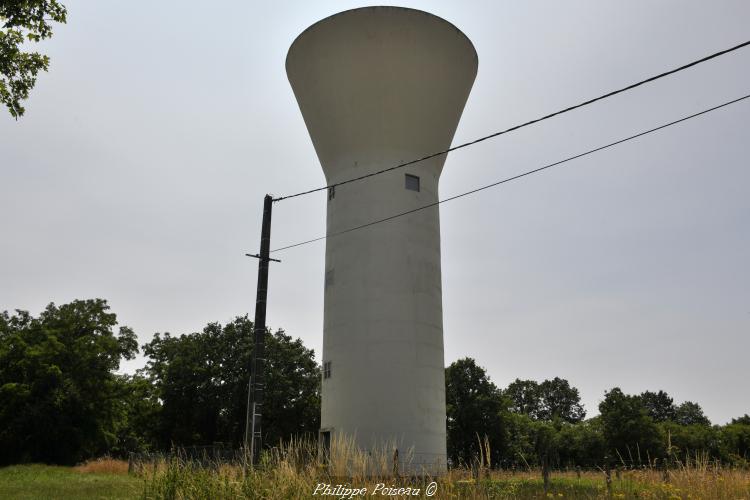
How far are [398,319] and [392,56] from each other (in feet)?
23.1

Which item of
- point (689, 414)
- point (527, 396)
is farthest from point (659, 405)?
point (527, 396)

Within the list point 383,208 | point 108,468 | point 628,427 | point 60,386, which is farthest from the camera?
point 628,427

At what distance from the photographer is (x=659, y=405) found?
294 ft

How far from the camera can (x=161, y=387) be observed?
126 feet

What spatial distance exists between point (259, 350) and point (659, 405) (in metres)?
91.2

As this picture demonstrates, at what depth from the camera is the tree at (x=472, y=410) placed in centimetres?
4234

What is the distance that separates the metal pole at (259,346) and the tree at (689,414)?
286 feet

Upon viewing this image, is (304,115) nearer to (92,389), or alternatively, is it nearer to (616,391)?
(92,389)

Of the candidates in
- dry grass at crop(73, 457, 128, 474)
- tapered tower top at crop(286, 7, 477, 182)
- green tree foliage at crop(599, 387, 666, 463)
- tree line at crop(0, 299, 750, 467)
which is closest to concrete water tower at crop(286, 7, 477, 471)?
tapered tower top at crop(286, 7, 477, 182)

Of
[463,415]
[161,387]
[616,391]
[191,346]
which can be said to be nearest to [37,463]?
[161,387]

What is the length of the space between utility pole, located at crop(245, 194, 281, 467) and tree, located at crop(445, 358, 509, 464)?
32265mm

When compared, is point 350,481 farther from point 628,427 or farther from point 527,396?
point 527,396

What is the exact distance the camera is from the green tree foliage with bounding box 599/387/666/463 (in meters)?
41.9

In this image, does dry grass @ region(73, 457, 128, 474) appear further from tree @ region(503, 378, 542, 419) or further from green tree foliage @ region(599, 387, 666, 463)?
tree @ region(503, 378, 542, 419)
